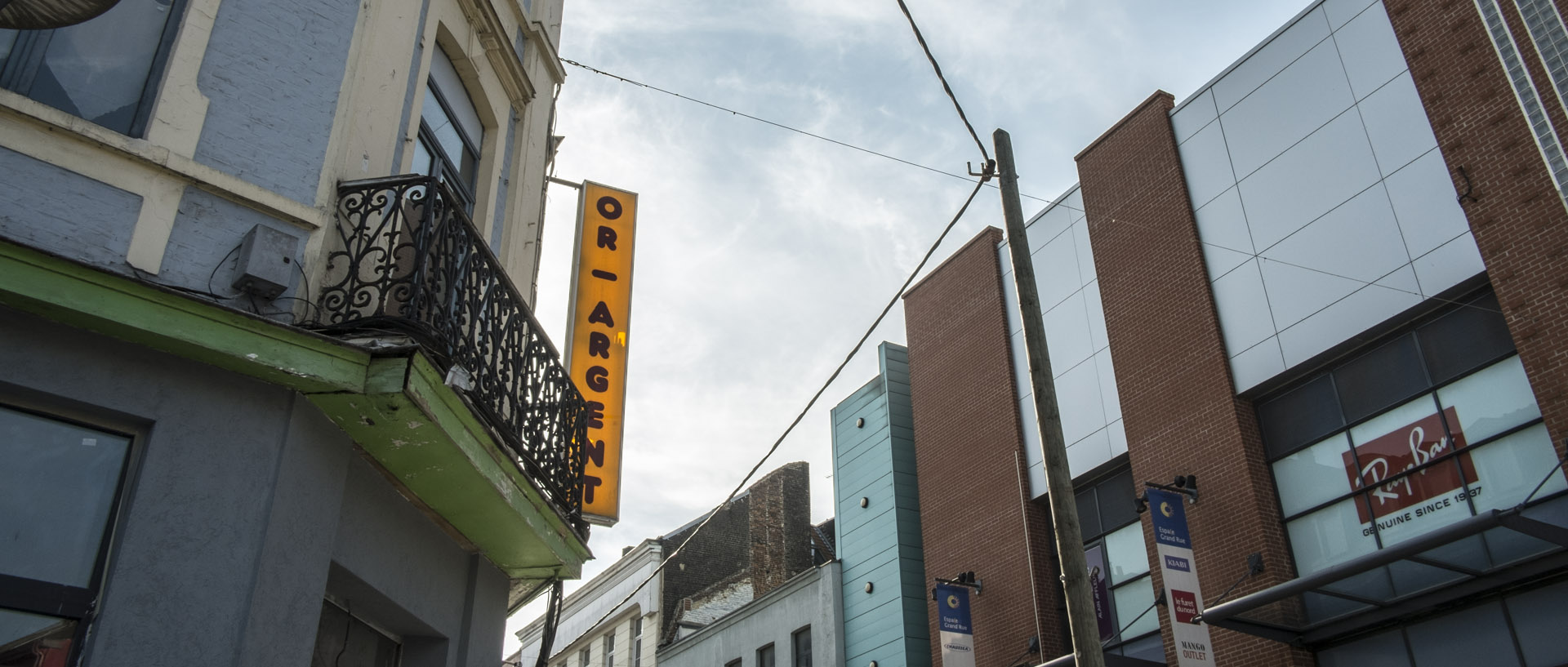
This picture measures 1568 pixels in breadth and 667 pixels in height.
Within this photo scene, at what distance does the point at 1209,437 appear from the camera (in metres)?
17.9

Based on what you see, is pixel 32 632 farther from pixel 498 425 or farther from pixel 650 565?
pixel 650 565

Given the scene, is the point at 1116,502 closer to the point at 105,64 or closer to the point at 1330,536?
the point at 1330,536

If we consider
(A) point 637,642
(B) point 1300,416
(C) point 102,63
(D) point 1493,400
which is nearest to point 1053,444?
(C) point 102,63

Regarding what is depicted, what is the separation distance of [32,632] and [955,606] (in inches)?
749

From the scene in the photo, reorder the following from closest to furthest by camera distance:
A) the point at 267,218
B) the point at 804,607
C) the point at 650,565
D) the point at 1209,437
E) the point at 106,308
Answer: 1. the point at 106,308
2. the point at 267,218
3. the point at 1209,437
4. the point at 804,607
5. the point at 650,565

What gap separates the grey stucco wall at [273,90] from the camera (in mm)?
6793

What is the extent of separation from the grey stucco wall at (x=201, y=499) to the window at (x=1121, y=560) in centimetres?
1446

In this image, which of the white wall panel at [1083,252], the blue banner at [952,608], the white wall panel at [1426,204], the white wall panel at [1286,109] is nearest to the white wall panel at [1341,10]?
the white wall panel at [1286,109]

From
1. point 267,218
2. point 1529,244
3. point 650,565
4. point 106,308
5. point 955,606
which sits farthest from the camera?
point 650,565

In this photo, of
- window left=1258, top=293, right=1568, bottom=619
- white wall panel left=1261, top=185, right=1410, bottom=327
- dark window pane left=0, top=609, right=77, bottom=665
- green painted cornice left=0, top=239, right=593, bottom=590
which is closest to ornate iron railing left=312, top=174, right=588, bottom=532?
green painted cornice left=0, top=239, right=593, bottom=590

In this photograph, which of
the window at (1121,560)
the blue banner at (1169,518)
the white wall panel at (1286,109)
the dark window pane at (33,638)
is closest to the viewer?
the dark window pane at (33,638)

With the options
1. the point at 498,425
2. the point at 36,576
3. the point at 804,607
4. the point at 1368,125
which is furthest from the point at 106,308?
the point at 804,607

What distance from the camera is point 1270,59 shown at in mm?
18594

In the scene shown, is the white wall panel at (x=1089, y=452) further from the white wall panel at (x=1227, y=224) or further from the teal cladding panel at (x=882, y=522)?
the teal cladding panel at (x=882, y=522)
